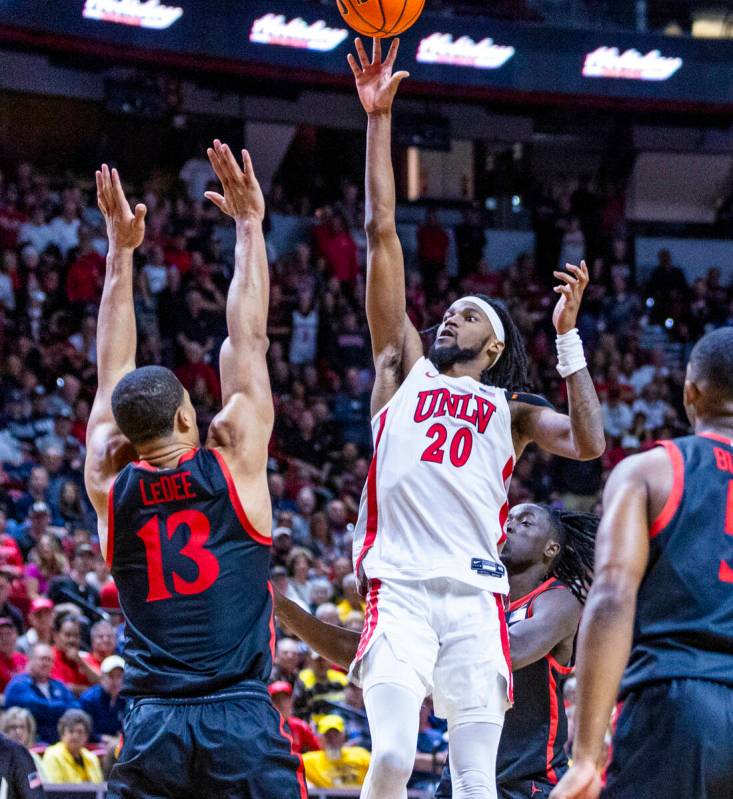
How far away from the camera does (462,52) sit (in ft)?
65.2

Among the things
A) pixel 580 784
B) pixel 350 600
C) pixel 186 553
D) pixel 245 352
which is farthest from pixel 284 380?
pixel 580 784

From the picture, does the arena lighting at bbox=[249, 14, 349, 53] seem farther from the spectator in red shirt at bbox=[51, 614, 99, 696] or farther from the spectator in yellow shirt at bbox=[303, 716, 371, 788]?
the spectator in yellow shirt at bbox=[303, 716, 371, 788]

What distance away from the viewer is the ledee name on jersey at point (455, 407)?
5.48 m

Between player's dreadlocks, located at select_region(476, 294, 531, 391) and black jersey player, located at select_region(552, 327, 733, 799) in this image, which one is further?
player's dreadlocks, located at select_region(476, 294, 531, 391)

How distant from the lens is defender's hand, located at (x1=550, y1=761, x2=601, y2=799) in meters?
3.30

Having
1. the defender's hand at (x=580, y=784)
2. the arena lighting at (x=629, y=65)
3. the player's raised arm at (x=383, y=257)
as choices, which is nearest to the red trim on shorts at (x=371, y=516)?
the player's raised arm at (x=383, y=257)

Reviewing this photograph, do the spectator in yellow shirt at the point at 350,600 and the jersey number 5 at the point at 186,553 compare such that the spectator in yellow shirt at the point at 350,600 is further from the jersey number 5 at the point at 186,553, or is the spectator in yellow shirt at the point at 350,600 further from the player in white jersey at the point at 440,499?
the jersey number 5 at the point at 186,553

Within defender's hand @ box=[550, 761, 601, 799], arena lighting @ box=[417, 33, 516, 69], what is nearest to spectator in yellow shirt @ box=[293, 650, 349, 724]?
defender's hand @ box=[550, 761, 601, 799]

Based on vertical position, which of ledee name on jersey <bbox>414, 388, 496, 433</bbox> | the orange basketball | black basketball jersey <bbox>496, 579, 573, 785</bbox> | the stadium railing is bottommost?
the stadium railing

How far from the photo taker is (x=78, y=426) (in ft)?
45.5

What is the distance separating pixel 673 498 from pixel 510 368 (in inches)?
94.5

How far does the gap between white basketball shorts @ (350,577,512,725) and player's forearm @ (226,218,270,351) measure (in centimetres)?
114

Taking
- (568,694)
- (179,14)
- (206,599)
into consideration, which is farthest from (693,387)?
(179,14)

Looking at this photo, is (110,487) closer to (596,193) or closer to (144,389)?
(144,389)
